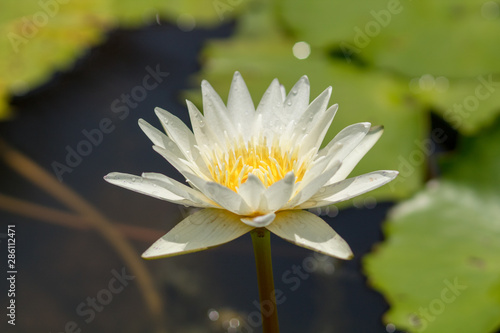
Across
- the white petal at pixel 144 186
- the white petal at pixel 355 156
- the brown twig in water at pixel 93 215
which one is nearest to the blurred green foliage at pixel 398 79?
the brown twig in water at pixel 93 215

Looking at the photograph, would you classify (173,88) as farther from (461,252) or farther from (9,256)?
(461,252)

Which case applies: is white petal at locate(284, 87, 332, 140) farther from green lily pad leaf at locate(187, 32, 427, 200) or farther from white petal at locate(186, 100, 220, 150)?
green lily pad leaf at locate(187, 32, 427, 200)

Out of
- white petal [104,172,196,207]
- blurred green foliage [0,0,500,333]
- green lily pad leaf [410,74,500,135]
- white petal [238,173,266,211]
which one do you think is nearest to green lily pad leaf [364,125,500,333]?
blurred green foliage [0,0,500,333]

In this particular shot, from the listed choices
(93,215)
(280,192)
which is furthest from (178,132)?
(93,215)

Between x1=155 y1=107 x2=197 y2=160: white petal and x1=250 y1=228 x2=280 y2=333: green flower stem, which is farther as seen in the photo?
x1=155 y1=107 x2=197 y2=160: white petal

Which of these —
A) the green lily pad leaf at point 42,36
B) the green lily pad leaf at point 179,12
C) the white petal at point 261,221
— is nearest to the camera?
the white petal at point 261,221

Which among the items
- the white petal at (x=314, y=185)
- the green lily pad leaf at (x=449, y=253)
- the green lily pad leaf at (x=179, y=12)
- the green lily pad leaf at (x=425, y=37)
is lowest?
the green lily pad leaf at (x=449, y=253)

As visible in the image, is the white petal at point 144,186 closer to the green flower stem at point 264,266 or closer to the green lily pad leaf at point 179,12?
the green flower stem at point 264,266
